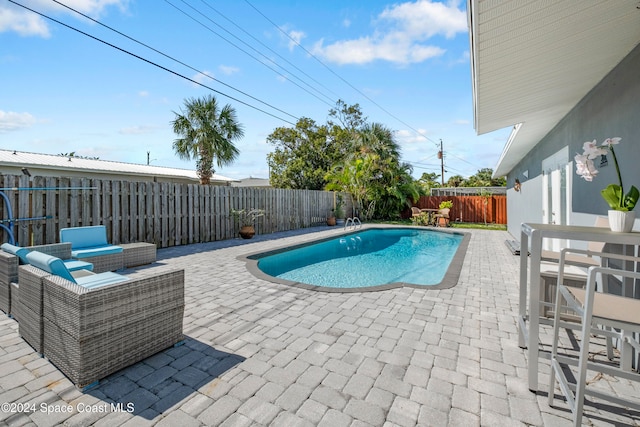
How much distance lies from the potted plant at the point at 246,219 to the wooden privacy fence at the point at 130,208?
21 centimetres

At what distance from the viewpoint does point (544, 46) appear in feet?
9.20

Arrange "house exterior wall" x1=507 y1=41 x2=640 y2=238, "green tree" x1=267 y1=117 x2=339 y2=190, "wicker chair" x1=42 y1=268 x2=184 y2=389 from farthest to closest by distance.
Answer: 1. "green tree" x1=267 y1=117 x2=339 y2=190
2. "house exterior wall" x1=507 y1=41 x2=640 y2=238
3. "wicker chair" x1=42 y1=268 x2=184 y2=389

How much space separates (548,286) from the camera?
3.17 m

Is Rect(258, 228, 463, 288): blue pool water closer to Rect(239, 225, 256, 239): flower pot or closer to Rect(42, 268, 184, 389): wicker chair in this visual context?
Rect(239, 225, 256, 239): flower pot

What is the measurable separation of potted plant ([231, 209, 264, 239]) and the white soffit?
25.9ft

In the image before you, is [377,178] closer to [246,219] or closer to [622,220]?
[246,219]

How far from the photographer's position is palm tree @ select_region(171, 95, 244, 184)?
12406 mm

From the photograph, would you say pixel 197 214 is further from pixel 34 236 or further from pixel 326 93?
pixel 326 93

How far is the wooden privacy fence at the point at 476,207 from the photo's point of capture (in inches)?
672

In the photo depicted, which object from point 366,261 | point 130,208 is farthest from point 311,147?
point 130,208

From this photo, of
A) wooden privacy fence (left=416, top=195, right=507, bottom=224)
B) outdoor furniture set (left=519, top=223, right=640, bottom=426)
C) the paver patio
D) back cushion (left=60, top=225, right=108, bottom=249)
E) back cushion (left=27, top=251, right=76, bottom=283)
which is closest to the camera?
outdoor furniture set (left=519, top=223, right=640, bottom=426)

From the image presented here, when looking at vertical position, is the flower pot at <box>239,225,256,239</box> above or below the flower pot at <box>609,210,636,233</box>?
below

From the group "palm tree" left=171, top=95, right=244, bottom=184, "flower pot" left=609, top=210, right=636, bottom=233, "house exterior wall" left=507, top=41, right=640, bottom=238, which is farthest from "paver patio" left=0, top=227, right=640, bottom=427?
"palm tree" left=171, top=95, right=244, bottom=184

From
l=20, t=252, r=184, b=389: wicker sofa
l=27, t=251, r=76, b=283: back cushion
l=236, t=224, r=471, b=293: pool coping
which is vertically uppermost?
l=27, t=251, r=76, b=283: back cushion
